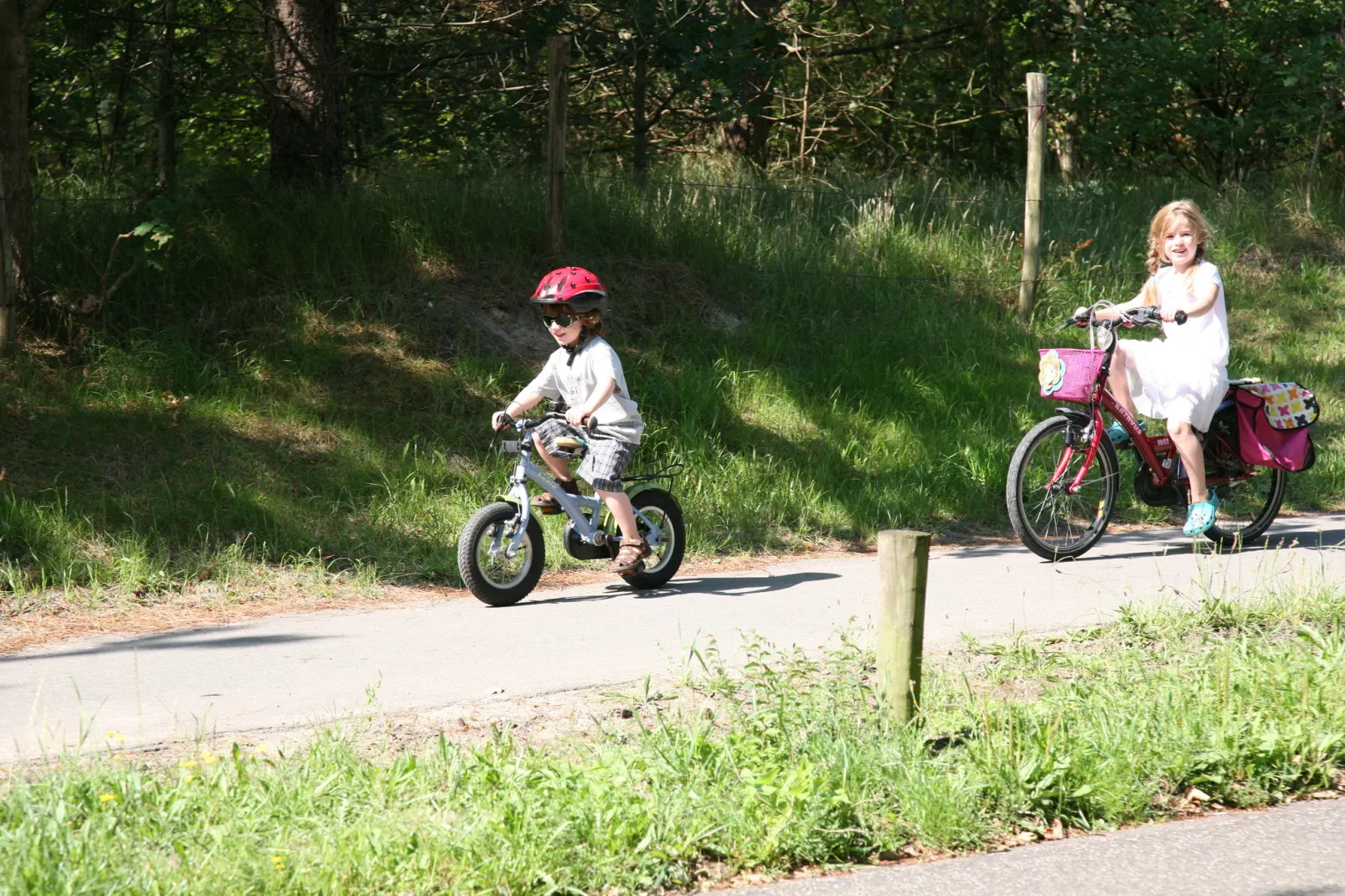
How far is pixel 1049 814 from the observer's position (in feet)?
13.3

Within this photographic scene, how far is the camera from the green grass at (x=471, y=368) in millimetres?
7695

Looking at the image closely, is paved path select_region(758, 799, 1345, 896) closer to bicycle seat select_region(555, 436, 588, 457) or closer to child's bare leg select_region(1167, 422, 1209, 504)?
bicycle seat select_region(555, 436, 588, 457)

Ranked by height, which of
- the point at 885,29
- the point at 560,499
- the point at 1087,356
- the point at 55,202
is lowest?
the point at 560,499

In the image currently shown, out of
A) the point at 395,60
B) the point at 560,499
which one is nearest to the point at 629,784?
the point at 560,499

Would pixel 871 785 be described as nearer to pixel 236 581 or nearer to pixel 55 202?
pixel 236 581

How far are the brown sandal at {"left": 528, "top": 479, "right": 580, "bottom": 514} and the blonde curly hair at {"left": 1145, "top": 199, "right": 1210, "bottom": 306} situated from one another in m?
3.46

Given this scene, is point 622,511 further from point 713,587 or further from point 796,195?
point 796,195

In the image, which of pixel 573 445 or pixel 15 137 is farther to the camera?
pixel 15 137

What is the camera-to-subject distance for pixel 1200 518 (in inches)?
304

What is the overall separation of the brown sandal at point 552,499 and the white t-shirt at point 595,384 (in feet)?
1.29

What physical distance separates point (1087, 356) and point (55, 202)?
731 cm

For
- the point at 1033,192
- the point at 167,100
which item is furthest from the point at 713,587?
the point at 167,100

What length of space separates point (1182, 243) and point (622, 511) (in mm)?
3495

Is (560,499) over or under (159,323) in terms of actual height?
under
